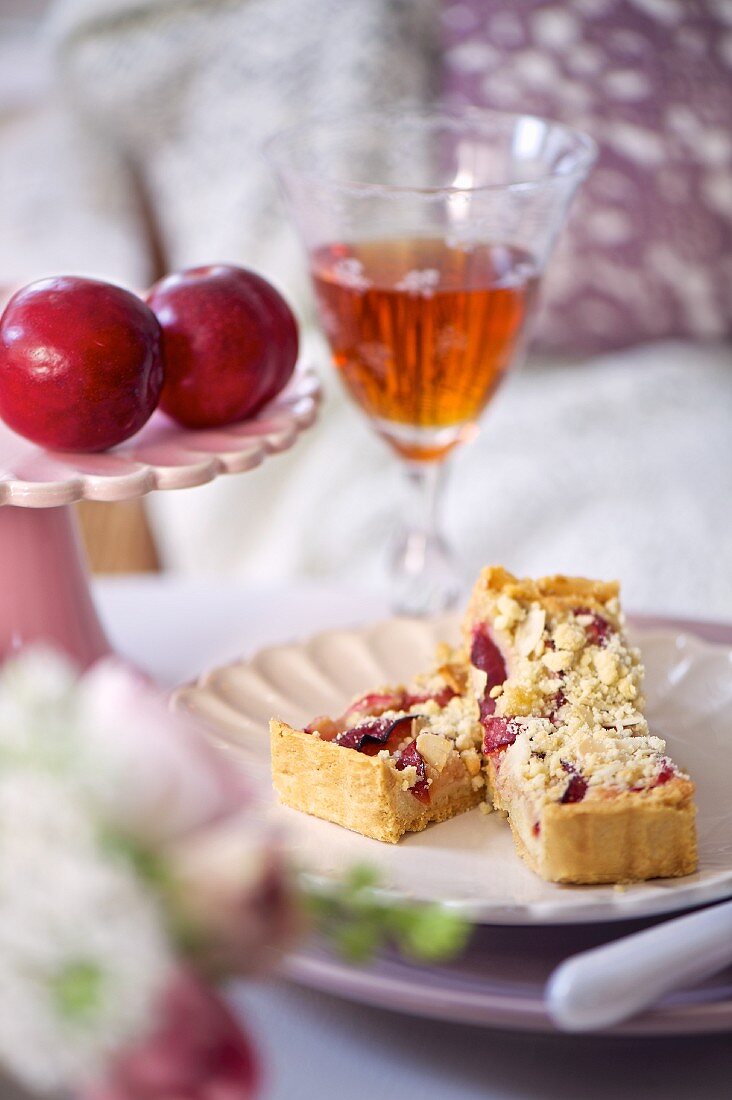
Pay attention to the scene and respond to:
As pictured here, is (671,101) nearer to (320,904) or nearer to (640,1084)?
(640,1084)

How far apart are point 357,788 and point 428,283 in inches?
19.6

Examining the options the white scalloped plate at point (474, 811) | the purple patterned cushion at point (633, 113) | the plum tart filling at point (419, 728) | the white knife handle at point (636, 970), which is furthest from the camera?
the purple patterned cushion at point (633, 113)

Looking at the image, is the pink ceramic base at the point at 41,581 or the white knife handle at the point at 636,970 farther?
the pink ceramic base at the point at 41,581

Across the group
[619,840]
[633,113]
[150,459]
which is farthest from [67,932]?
[633,113]

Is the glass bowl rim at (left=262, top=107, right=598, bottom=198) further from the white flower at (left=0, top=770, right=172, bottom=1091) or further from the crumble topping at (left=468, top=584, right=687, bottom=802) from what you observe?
the white flower at (left=0, top=770, right=172, bottom=1091)

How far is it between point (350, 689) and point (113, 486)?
0.23 metres

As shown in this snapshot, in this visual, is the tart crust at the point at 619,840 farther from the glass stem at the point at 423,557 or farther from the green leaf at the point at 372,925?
the glass stem at the point at 423,557

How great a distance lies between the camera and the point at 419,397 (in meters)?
1.06

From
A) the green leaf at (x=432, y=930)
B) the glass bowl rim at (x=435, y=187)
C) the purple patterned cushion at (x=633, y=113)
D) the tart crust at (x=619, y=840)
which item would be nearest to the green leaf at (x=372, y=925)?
the green leaf at (x=432, y=930)

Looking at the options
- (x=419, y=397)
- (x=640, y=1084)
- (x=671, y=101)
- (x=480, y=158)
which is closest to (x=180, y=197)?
(x=671, y=101)

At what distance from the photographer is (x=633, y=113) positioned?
1.70 meters

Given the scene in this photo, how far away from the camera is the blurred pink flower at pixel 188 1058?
0.98 ft

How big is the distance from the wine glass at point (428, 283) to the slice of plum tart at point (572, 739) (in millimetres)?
310

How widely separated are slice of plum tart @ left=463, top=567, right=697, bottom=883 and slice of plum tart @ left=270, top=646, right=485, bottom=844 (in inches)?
0.7
